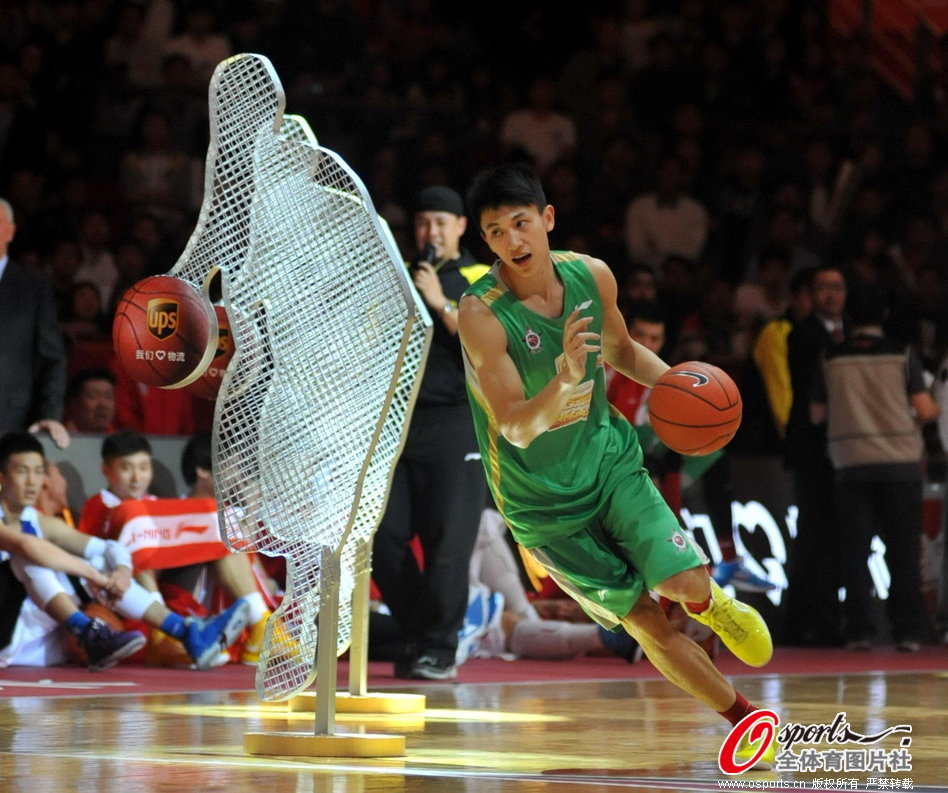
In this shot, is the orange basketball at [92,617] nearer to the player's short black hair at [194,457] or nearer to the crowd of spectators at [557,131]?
the player's short black hair at [194,457]

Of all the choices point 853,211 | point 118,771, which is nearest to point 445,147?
point 853,211

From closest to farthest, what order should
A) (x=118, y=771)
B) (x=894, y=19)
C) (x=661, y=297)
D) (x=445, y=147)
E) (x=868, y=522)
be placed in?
(x=118, y=771) → (x=868, y=522) → (x=661, y=297) → (x=445, y=147) → (x=894, y=19)

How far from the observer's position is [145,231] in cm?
1278

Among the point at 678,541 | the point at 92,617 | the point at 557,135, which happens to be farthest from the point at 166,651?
the point at 557,135

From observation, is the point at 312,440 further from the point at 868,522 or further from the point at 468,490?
the point at 868,522

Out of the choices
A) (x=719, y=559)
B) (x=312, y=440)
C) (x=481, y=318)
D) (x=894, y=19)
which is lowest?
(x=719, y=559)

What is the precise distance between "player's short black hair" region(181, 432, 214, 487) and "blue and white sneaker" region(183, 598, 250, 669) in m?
1.20

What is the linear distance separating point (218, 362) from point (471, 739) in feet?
5.16

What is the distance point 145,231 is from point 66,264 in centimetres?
70

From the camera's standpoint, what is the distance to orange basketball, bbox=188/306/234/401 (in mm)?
5953

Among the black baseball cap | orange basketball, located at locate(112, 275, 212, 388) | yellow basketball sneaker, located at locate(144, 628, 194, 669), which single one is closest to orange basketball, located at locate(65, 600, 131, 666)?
yellow basketball sneaker, located at locate(144, 628, 194, 669)

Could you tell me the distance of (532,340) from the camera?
5641mm

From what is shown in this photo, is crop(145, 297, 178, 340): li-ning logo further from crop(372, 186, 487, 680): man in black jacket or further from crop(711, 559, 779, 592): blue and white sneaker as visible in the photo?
crop(711, 559, 779, 592): blue and white sneaker

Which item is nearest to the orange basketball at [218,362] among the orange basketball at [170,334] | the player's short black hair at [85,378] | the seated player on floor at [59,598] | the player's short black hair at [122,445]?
the orange basketball at [170,334]
